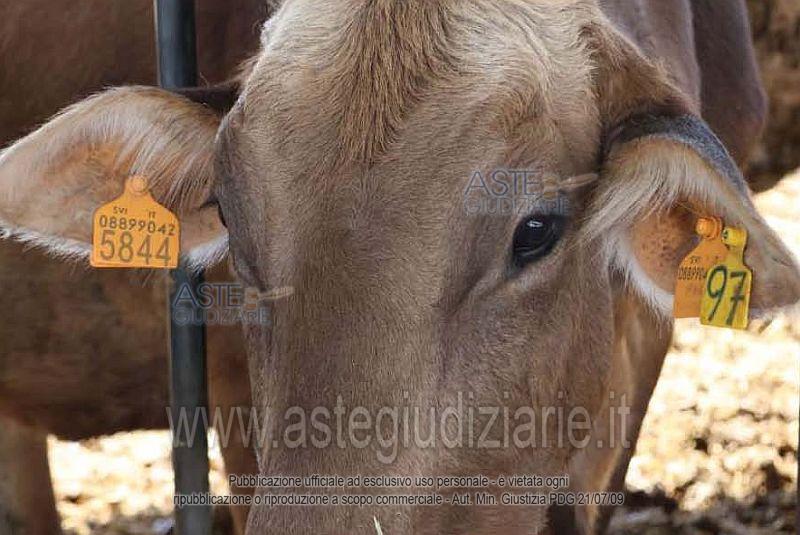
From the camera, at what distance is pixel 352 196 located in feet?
7.94

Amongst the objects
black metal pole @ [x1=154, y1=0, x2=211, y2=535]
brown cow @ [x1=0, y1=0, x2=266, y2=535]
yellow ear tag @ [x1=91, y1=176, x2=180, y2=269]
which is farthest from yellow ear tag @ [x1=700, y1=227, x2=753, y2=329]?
brown cow @ [x1=0, y1=0, x2=266, y2=535]

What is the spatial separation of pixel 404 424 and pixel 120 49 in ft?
6.14

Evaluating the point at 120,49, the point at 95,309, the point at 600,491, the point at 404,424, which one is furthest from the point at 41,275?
the point at 404,424

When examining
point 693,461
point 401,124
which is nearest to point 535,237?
point 401,124

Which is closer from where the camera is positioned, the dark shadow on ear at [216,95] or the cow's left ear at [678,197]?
the cow's left ear at [678,197]

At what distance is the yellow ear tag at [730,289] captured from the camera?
2602 millimetres

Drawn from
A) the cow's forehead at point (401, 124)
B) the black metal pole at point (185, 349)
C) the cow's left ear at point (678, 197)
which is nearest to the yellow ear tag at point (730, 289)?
the cow's left ear at point (678, 197)

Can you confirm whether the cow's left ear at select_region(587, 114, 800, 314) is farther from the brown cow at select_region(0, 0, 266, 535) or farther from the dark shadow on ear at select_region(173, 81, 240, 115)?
the brown cow at select_region(0, 0, 266, 535)

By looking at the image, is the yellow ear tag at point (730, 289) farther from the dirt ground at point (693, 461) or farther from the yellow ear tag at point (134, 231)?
the dirt ground at point (693, 461)

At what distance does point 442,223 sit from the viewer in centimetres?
244

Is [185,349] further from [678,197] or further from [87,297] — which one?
[678,197]

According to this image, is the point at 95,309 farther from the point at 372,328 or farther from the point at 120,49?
the point at 372,328

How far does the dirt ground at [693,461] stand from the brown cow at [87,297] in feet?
4.89

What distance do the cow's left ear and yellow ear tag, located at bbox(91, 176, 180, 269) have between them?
969mm
